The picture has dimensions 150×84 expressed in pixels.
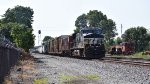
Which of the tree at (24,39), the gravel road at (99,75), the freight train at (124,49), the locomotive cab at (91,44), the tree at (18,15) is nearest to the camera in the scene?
the gravel road at (99,75)

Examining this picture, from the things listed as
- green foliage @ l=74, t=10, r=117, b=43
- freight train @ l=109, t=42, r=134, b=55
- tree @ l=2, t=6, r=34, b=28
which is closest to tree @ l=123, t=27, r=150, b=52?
green foliage @ l=74, t=10, r=117, b=43

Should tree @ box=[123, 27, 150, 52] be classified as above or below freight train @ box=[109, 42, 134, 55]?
above

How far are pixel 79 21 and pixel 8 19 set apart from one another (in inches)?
1699

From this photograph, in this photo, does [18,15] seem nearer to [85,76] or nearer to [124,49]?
[124,49]

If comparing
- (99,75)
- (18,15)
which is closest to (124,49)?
(99,75)

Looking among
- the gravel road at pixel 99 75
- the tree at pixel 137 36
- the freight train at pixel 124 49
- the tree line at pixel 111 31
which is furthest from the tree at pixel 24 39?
the tree at pixel 137 36

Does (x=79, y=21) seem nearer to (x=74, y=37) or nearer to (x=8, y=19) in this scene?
(x=8, y=19)

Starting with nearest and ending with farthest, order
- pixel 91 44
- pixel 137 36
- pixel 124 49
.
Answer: pixel 91 44
pixel 124 49
pixel 137 36

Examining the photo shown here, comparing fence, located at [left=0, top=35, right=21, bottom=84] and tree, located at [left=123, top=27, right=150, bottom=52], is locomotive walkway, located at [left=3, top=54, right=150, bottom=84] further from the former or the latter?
tree, located at [left=123, top=27, right=150, bottom=52]

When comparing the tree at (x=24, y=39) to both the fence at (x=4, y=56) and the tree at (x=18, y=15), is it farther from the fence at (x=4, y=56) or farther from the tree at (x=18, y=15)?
the tree at (x=18, y=15)

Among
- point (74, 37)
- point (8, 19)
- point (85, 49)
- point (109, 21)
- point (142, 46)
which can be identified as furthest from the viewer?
point (109, 21)

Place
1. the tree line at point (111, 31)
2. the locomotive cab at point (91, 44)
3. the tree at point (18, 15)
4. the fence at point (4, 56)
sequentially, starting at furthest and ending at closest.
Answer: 1. the tree at point (18, 15)
2. the tree line at point (111, 31)
3. the locomotive cab at point (91, 44)
4. the fence at point (4, 56)

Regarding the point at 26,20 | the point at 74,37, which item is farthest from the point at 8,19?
the point at 74,37

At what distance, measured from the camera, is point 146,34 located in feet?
447
